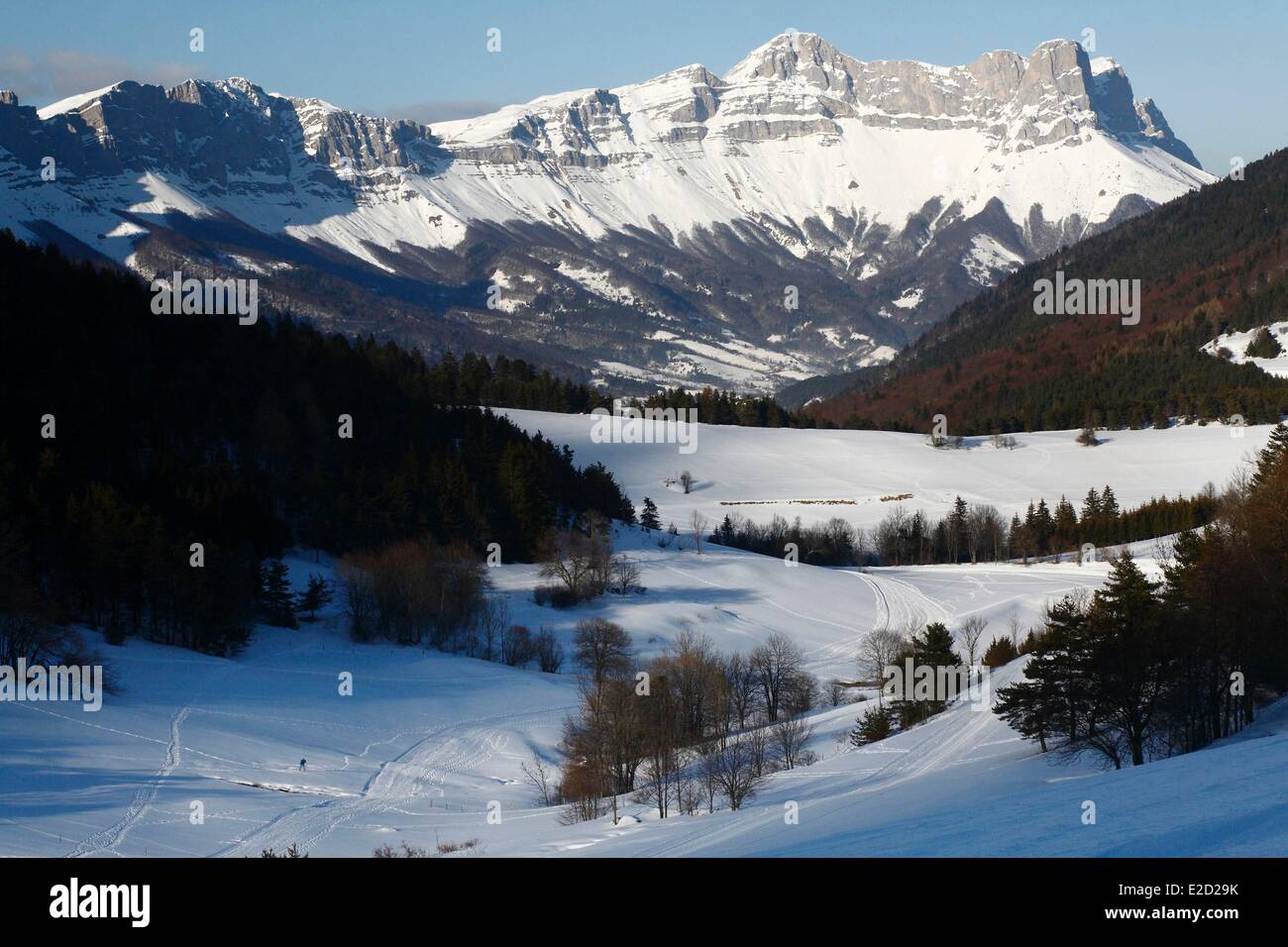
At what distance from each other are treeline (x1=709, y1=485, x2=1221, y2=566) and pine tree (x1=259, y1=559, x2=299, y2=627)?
6242cm

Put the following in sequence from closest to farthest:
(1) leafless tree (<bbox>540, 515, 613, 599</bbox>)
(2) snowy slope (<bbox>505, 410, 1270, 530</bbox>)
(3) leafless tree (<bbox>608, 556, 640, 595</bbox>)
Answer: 1. (1) leafless tree (<bbox>540, 515, 613, 599</bbox>)
2. (3) leafless tree (<bbox>608, 556, 640, 595</bbox>)
3. (2) snowy slope (<bbox>505, 410, 1270, 530</bbox>)

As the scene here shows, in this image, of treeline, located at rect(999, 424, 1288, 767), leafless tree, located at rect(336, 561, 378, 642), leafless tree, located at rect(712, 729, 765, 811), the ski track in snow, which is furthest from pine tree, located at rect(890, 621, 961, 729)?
leafless tree, located at rect(336, 561, 378, 642)

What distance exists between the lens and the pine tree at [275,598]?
77.8m

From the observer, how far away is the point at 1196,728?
131ft

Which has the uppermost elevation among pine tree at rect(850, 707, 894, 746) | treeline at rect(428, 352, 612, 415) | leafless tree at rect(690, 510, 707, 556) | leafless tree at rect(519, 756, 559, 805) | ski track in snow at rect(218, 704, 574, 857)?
treeline at rect(428, 352, 612, 415)

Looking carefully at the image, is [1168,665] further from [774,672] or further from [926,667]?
[774,672]

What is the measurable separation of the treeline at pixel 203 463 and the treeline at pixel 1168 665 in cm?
4848

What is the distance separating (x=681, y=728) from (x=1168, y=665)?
28450mm

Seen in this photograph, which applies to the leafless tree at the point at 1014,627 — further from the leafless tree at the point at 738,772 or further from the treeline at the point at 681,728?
the leafless tree at the point at 738,772

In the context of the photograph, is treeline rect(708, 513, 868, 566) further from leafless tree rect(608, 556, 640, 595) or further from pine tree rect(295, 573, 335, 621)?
pine tree rect(295, 573, 335, 621)

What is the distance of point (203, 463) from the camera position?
9275 centimetres

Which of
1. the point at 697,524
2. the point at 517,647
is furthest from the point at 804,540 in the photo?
the point at 517,647

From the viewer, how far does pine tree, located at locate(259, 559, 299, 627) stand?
7775cm

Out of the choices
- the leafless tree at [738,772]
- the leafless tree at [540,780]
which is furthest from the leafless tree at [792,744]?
the leafless tree at [540,780]
